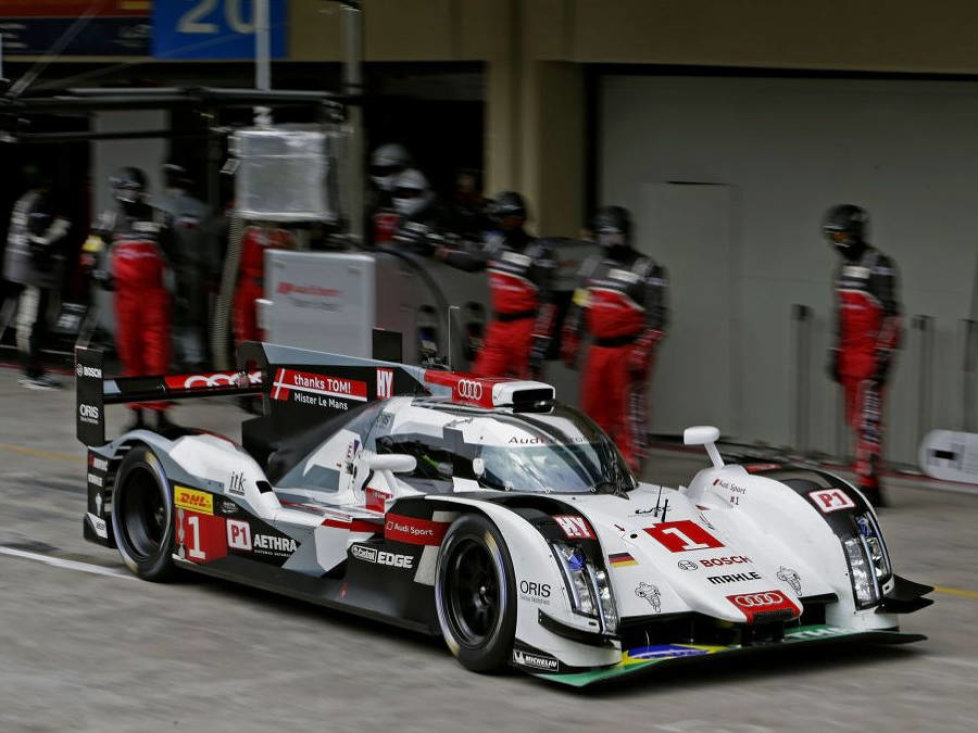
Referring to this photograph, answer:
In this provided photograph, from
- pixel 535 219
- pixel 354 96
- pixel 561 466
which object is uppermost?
pixel 354 96

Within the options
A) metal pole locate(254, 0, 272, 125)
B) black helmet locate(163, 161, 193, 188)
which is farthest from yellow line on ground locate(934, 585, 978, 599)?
black helmet locate(163, 161, 193, 188)

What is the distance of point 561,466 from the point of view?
27.4 feet

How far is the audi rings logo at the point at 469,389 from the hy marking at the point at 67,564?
2132 mm

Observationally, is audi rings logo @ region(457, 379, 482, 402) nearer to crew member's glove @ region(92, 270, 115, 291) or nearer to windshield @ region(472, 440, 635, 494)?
windshield @ region(472, 440, 635, 494)

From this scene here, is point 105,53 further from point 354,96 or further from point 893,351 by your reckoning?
point 893,351

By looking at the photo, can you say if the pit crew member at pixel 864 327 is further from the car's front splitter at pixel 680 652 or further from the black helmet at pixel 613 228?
the car's front splitter at pixel 680 652

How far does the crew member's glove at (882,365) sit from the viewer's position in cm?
1153

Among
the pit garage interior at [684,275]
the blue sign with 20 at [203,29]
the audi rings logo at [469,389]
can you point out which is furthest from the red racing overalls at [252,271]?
the audi rings logo at [469,389]

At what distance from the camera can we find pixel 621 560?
764 cm

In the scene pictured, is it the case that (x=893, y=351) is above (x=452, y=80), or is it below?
below

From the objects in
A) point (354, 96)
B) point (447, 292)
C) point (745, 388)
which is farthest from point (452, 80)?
point (745, 388)

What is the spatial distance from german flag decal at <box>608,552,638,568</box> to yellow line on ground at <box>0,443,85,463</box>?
274 inches

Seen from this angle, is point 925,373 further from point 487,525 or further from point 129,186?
point 487,525

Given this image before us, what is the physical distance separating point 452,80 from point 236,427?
3.73m
